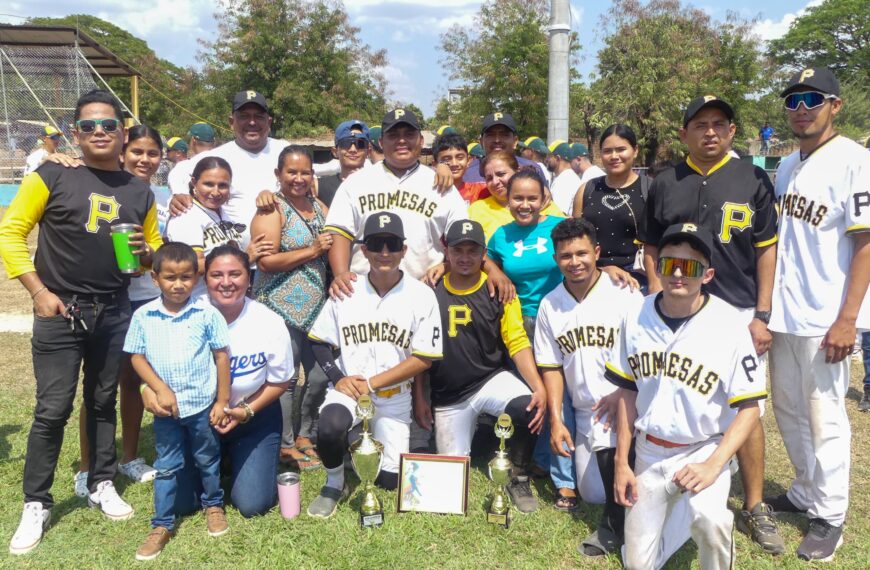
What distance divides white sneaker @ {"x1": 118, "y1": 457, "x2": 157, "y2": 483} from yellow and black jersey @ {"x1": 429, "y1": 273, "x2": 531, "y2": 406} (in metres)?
2.20

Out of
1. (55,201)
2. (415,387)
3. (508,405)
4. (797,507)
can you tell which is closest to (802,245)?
(797,507)

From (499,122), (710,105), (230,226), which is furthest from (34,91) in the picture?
(710,105)

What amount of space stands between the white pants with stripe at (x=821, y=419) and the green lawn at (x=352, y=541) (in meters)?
0.30

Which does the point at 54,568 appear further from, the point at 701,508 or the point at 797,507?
the point at 797,507

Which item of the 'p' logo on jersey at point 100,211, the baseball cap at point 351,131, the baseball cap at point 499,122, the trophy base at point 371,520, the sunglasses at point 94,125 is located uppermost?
the baseball cap at point 499,122

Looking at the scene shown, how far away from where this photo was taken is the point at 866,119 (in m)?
45.3

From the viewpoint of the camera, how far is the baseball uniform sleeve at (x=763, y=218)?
3.86 metres

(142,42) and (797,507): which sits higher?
(142,42)

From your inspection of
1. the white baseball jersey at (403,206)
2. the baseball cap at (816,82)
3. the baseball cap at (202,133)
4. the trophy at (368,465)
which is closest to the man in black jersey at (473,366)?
the white baseball jersey at (403,206)

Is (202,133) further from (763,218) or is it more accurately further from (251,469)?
(763,218)

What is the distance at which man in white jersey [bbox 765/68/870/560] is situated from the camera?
12.0 feet

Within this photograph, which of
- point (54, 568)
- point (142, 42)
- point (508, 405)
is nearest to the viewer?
point (54, 568)

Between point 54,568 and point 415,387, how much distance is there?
→ 246cm

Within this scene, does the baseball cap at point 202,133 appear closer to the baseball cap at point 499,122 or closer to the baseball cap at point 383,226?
the baseball cap at point 499,122
